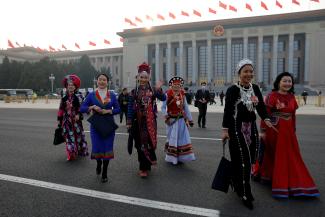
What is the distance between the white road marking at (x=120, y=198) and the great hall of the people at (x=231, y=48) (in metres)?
58.1

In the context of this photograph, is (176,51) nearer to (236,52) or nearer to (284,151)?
(236,52)

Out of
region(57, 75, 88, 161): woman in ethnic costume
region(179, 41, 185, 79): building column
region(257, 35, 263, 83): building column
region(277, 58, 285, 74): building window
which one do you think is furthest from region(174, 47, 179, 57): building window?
region(57, 75, 88, 161): woman in ethnic costume

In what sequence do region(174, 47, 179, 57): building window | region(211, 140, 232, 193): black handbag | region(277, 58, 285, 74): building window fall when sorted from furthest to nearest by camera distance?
region(174, 47, 179, 57): building window → region(277, 58, 285, 74): building window → region(211, 140, 232, 193): black handbag

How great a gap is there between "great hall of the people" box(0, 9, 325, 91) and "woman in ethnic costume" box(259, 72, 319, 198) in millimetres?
56842

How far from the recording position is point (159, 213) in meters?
3.48

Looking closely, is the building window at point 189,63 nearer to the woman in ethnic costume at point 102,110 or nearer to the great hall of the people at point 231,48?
the great hall of the people at point 231,48

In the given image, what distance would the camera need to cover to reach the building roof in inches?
2260

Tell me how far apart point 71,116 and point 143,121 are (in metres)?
2.29

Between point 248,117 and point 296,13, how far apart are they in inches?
2504

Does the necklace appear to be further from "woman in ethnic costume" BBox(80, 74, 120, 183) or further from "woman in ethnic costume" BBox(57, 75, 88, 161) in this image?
"woman in ethnic costume" BBox(57, 75, 88, 161)

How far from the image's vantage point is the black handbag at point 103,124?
4.72 meters

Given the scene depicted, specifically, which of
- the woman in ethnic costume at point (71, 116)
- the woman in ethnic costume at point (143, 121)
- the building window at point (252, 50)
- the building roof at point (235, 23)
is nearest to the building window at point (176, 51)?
the building roof at point (235, 23)

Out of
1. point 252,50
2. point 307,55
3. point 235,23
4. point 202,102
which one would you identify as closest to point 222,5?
point 235,23

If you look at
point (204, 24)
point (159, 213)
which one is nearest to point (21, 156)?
point (159, 213)
